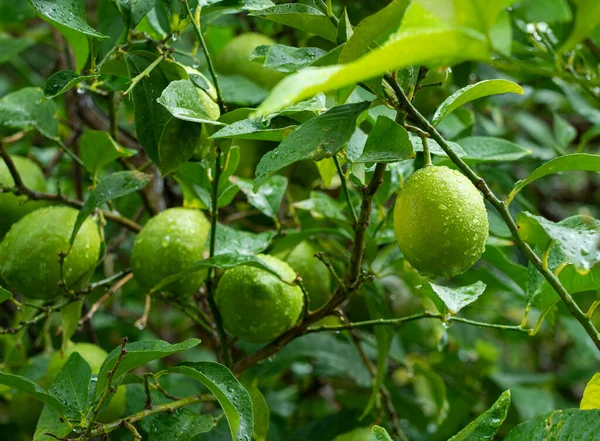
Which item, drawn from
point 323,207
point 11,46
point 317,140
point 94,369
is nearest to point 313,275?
point 323,207

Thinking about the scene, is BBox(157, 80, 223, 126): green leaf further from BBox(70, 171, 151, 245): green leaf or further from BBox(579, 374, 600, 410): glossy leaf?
BBox(579, 374, 600, 410): glossy leaf

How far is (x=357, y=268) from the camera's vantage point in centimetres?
79

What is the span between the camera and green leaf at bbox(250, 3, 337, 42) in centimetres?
64

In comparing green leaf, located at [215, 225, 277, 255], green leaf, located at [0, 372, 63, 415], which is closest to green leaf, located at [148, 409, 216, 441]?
green leaf, located at [0, 372, 63, 415]

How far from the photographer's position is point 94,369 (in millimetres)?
956

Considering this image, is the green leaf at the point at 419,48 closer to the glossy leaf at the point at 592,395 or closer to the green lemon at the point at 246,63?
the glossy leaf at the point at 592,395

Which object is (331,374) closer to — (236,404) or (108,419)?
(108,419)

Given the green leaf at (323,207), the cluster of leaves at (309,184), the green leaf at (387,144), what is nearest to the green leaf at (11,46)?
the cluster of leaves at (309,184)

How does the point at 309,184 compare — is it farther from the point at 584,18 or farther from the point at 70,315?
the point at 584,18

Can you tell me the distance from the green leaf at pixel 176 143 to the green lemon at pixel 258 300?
17cm

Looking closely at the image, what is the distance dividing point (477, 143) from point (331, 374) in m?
0.66

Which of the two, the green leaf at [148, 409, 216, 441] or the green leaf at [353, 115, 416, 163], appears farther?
the green leaf at [148, 409, 216, 441]

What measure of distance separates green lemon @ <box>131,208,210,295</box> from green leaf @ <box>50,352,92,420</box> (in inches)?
5.9

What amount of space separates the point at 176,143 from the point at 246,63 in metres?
0.48
